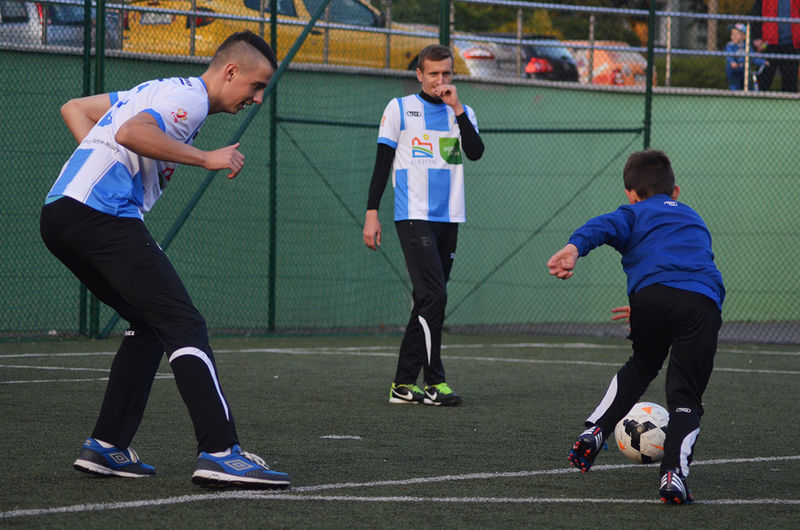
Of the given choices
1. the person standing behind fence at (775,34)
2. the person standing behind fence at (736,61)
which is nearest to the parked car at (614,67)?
the person standing behind fence at (736,61)

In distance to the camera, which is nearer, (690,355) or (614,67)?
(690,355)

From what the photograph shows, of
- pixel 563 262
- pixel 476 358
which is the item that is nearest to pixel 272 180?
pixel 476 358

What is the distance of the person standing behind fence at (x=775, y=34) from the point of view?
15961mm

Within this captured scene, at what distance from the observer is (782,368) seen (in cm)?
1042

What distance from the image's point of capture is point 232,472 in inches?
181

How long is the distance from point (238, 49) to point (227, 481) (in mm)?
1703

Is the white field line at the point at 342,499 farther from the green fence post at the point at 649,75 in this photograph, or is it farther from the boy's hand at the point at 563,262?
the green fence post at the point at 649,75

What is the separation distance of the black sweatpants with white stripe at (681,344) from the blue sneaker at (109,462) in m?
1.94

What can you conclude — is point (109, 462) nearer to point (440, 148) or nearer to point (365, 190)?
point (440, 148)

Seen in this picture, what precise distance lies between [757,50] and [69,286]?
31.5 feet

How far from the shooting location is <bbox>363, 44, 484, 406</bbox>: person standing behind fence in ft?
25.3

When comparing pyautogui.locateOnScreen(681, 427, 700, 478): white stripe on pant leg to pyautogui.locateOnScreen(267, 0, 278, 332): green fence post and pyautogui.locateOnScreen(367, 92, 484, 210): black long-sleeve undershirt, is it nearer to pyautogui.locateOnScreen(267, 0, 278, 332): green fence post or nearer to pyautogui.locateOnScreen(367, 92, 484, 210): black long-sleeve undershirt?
pyautogui.locateOnScreen(367, 92, 484, 210): black long-sleeve undershirt

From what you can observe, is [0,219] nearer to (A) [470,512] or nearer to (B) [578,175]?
(B) [578,175]

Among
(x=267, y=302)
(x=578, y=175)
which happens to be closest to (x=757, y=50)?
(x=578, y=175)
